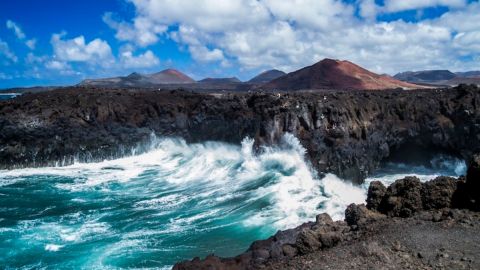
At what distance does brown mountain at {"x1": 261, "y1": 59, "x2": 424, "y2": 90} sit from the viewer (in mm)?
58375

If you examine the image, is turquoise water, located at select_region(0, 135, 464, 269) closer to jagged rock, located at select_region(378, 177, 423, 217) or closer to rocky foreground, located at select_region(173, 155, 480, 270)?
rocky foreground, located at select_region(173, 155, 480, 270)

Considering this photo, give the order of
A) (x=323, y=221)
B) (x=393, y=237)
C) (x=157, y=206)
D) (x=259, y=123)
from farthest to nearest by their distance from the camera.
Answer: (x=259, y=123) < (x=157, y=206) < (x=323, y=221) < (x=393, y=237)

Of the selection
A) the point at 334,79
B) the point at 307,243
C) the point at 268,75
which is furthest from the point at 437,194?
the point at 268,75

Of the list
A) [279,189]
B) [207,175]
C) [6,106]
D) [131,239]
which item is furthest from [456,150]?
[6,106]

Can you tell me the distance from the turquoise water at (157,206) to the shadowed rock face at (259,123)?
107cm

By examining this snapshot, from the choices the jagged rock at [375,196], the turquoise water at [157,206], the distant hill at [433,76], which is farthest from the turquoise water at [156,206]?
the distant hill at [433,76]

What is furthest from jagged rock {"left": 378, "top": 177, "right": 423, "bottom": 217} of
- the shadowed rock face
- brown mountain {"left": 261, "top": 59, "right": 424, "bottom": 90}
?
brown mountain {"left": 261, "top": 59, "right": 424, "bottom": 90}

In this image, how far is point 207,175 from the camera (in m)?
23.8

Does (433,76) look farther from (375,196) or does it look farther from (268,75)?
(375,196)

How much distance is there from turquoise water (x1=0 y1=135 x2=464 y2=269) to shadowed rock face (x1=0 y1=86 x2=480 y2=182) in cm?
107

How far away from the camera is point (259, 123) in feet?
85.5

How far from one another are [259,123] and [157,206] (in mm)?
10174

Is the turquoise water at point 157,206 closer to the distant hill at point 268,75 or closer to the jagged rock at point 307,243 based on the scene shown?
the jagged rock at point 307,243

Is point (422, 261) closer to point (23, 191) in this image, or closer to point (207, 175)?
point (207, 175)
